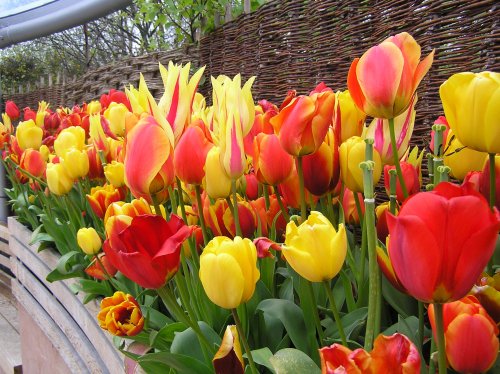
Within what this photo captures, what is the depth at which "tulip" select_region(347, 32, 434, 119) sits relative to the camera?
457 millimetres

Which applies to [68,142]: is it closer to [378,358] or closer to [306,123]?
[306,123]

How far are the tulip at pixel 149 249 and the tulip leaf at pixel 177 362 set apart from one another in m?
0.12

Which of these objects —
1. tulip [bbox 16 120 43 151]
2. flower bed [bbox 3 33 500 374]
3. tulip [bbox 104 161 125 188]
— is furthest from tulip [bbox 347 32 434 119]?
tulip [bbox 16 120 43 151]

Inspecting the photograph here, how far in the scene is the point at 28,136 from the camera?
4.58 ft

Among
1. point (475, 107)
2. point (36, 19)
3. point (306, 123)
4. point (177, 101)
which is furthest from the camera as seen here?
point (36, 19)

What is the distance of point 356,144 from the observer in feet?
1.66

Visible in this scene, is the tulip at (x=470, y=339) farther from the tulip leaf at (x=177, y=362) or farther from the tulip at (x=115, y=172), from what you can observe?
the tulip at (x=115, y=172)

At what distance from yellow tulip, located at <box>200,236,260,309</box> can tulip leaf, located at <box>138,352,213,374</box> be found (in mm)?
162

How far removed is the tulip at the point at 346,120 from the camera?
0.57m

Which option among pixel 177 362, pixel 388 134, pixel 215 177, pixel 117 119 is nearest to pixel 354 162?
pixel 388 134

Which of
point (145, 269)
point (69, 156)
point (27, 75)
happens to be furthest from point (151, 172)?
point (27, 75)

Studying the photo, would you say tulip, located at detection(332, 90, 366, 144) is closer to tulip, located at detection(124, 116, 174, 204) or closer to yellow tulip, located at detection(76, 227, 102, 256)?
tulip, located at detection(124, 116, 174, 204)

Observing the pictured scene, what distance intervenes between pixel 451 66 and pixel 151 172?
0.97 m

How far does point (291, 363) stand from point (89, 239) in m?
0.62
